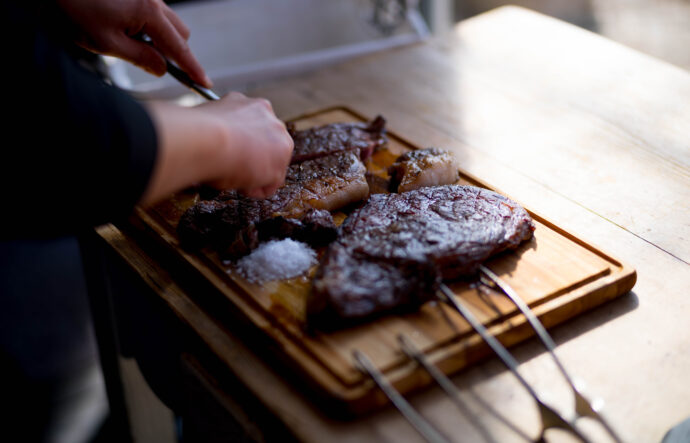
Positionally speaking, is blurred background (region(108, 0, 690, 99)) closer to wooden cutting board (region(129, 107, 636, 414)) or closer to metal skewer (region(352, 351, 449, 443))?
wooden cutting board (region(129, 107, 636, 414))

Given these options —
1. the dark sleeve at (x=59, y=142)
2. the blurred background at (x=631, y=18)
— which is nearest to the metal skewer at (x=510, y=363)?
the dark sleeve at (x=59, y=142)

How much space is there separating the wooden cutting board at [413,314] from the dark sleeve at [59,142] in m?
0.39

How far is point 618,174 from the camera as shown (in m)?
2.03

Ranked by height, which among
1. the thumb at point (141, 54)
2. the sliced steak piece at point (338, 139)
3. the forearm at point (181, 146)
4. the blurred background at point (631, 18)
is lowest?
the blurred background at point (631, 18)

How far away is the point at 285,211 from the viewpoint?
173 cm

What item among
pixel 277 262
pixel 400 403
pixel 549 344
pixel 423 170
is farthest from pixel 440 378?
pixel 423 170

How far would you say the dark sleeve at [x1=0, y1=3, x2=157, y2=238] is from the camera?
3.73 feet

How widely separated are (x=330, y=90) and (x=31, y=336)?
6.83 ft

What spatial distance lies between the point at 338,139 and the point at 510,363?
39.6 inches

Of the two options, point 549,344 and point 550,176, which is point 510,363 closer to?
point 549,344

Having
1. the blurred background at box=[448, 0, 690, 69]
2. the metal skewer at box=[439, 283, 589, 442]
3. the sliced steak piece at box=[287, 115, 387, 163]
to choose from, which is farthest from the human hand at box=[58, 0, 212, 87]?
the blurred background at box=[448, 0, 690, 69]

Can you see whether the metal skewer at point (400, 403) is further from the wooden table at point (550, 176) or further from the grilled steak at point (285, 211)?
the grilled steak at point (285, 211)

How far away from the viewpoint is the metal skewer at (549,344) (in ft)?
4.05

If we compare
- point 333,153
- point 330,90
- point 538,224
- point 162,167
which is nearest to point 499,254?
point 538,224
